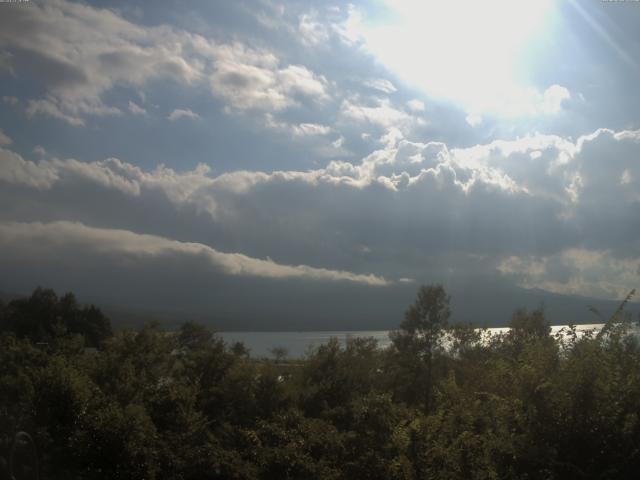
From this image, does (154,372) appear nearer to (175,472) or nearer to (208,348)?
(208,348)

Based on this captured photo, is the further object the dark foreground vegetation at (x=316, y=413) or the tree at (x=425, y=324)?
the tree at (x=425, y=324)

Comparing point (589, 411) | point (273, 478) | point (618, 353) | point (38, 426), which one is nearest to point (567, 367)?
point (589, 411)

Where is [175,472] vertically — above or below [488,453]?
below

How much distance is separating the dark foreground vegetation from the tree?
507 cm

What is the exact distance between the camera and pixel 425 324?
27.5 metres

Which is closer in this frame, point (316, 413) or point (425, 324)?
point (316, 413)

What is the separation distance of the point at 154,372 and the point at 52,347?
456cm

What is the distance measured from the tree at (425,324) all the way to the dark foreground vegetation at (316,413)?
5.07 meters

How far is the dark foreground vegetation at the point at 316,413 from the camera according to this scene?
20.3 feet

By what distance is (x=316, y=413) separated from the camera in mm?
15594

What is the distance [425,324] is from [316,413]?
12893 millimetres

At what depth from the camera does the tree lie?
27.1 m

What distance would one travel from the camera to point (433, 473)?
7.20 metres

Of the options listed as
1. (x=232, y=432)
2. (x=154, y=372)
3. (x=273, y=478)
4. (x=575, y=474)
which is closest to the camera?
(x=575, y=474)
